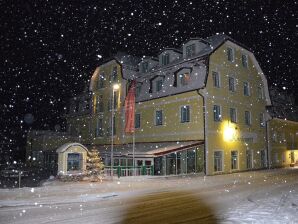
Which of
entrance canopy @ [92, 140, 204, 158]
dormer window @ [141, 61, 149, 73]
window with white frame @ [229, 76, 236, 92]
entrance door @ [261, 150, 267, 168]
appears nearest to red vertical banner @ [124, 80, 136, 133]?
entrance canopy @ [92, 140, 204, 158]

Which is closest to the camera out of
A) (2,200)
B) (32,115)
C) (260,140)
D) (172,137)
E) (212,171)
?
(2,200)

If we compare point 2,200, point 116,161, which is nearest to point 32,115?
point 116,161

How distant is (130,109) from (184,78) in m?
6.46

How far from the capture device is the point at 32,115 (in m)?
63.1

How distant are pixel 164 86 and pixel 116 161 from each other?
8.61 m

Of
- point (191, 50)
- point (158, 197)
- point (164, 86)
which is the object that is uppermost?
point (191, 50)

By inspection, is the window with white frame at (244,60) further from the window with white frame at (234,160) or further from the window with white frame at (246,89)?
the window with white frame at (234,160)

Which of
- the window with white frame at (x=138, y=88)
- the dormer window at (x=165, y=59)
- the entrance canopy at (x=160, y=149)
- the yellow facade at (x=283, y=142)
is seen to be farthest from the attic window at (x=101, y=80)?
the yellow facade at (x=283, y=142)

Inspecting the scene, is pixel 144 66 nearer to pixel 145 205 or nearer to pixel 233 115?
pixel 233 115

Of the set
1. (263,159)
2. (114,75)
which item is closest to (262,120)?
(263,159)

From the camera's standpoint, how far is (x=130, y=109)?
31344 mm

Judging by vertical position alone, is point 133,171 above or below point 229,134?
below

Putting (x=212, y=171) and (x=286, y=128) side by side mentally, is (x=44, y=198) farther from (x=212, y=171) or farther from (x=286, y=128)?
(x=286, y=128)

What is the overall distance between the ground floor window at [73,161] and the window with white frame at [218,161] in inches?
468
